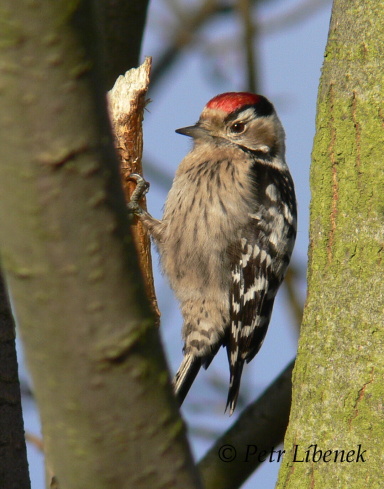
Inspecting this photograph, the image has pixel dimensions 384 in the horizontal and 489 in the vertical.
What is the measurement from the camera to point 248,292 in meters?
4.21

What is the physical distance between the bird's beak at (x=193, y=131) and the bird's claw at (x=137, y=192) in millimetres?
798

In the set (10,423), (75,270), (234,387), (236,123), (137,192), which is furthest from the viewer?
(236,123)

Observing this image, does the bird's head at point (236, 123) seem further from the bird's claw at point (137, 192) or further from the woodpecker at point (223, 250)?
the bird's claw at point (137, 192)

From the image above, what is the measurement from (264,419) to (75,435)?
2.20m

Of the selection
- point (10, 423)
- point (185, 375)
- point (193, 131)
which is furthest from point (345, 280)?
point (193, 131)

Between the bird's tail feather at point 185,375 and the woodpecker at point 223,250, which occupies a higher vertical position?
the woodpecker at point 223,250

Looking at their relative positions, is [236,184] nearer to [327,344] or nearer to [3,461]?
[327,344]

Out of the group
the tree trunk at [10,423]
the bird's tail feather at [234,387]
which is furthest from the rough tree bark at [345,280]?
the bird's tail feather at [234,387]

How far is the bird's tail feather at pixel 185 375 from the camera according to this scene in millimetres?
3953

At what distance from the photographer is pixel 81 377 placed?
126cm

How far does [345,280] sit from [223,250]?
5.63 ft

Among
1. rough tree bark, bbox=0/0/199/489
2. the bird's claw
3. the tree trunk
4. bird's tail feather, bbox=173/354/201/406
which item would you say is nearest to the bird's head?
the bird's claw

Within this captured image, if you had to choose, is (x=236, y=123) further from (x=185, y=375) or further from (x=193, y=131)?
(x=185, y=375)

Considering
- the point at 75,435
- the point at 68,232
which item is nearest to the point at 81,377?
the point at 75,435
